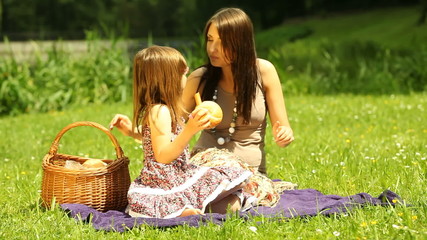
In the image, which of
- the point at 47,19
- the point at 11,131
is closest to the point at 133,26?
the point at 47,19

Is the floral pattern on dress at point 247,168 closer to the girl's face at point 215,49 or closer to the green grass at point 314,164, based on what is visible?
the green grass at point 314,164

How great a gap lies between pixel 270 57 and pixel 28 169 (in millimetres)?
6864

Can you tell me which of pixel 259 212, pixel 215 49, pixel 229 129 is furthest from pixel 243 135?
pixel 259 212

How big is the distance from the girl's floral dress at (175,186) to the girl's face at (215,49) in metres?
0.65

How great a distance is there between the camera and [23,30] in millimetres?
36281

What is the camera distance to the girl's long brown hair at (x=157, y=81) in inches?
144

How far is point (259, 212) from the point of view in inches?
145

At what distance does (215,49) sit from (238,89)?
1.10 ft

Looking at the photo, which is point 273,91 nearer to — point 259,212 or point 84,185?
point 259,212

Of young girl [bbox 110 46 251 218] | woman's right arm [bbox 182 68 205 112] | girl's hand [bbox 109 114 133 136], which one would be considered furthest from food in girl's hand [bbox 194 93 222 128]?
woman's right arm [bbox 182 68 205 112]

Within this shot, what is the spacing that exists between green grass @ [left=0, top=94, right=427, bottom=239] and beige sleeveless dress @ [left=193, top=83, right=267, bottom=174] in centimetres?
46

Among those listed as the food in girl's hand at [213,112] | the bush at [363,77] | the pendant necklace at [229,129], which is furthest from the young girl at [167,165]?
the bush at [363,77]

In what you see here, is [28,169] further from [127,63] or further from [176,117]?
[127,63]

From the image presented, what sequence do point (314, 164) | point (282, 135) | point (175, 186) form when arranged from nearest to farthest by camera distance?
1. point (175, 186)
2. point (282, 135)
3. point (314, 164)
